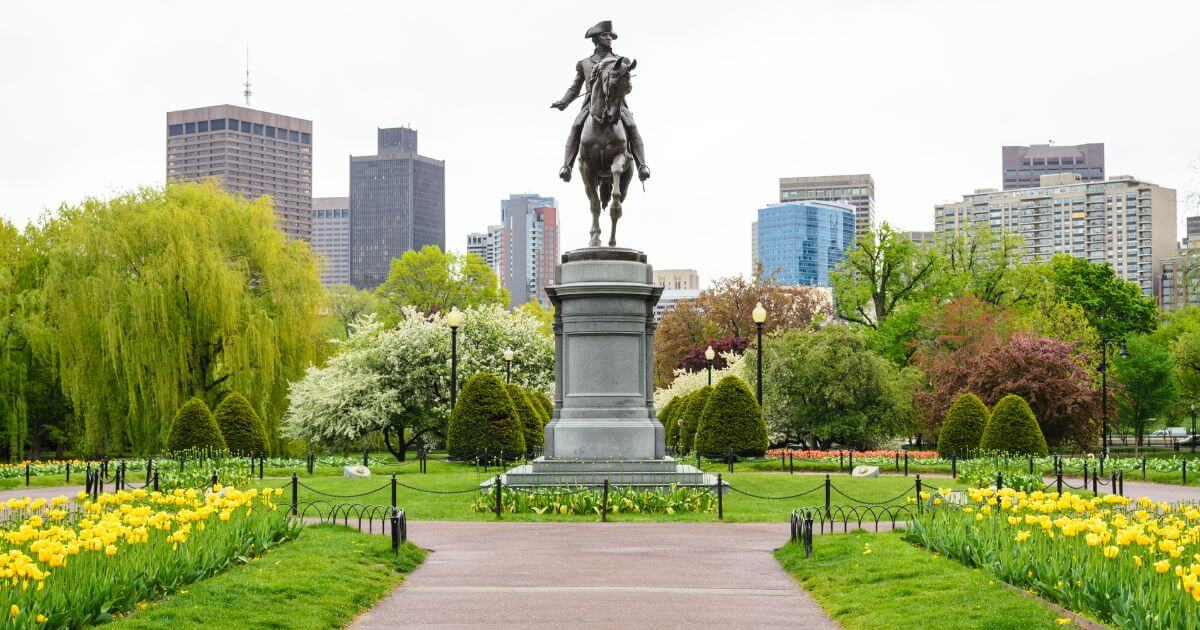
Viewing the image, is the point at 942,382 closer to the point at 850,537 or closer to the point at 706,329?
the point at 706,329

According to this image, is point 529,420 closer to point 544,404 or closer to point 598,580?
point 544,404

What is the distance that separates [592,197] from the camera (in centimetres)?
2581

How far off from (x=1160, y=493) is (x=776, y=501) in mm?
9690

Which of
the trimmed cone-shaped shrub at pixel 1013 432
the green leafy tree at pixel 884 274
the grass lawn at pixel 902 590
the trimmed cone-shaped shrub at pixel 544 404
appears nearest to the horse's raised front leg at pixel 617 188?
the grass lawn at pixel 902 590

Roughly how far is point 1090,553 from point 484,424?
25126mm

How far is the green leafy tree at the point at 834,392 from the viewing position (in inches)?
1812

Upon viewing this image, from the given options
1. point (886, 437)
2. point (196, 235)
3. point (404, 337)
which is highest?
point (196, 235)

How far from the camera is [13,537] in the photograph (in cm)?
985

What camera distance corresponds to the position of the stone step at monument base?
22.2 meters

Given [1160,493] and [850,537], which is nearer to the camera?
[850,537]

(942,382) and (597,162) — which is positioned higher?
(597,162)

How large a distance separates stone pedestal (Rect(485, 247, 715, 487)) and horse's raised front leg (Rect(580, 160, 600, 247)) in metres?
1.33

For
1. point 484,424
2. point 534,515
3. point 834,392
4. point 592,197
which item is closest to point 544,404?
point 834,392

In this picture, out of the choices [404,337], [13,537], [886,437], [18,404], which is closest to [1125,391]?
[886,437]
